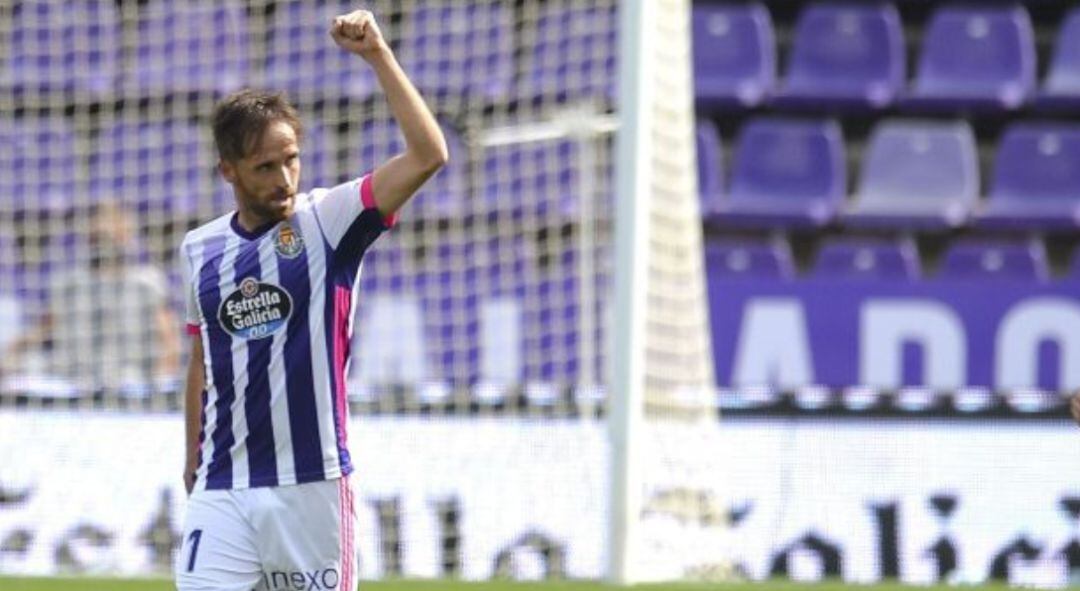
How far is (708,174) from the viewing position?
45.6ft

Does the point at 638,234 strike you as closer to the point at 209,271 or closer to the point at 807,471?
the point at 807,471

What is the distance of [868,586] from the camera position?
314 inches

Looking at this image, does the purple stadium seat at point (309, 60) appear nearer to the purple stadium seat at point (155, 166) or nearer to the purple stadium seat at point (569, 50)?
the purple stadium seat at point (155, 166)

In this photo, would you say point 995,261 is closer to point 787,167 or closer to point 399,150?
point 787,167

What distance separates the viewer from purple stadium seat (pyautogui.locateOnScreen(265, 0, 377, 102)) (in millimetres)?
11398

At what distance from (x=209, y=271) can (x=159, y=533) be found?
494cm

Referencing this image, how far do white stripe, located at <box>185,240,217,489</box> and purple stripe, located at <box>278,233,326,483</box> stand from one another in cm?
18

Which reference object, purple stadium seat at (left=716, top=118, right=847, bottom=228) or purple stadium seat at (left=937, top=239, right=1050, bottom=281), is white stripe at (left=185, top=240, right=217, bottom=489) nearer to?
purple stadium seat at (left=937, top=239, right=1050, bottom=281)

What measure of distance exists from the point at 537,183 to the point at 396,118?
6.52 metres

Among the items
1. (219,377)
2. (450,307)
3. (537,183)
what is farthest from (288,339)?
(450,307)

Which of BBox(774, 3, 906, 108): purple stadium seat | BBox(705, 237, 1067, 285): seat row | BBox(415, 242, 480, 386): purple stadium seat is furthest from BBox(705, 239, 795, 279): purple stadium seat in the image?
BBox(415, 242, 480, 386): purple stadium seat

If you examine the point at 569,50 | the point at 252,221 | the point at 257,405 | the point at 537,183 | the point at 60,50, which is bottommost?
the point at 257,405

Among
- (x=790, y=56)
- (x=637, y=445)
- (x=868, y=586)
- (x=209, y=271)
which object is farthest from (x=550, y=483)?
(x=790, y=56)

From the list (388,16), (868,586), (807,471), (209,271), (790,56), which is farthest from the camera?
(790,56)
